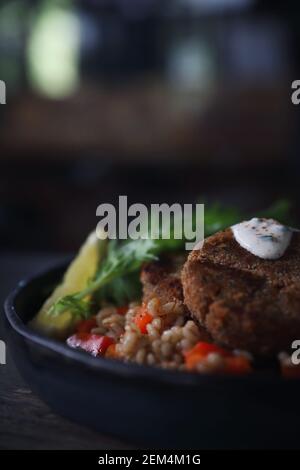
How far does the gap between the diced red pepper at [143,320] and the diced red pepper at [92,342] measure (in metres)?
0.09

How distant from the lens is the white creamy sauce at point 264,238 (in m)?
1.76

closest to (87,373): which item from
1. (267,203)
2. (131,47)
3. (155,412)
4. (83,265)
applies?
(155,412)

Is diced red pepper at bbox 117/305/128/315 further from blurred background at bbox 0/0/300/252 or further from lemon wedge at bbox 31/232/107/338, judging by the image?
blurred background at bbox 0/0/300/252

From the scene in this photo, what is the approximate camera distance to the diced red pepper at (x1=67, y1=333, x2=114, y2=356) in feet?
5.89

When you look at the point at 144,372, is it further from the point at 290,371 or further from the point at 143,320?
the point at 143,320

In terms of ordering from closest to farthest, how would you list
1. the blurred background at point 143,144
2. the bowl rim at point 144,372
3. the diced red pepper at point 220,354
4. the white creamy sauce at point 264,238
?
1. the bowl rim at point 144,372
2. the diced red pepper at point 220,354
3. the white creamy sauce at point 264,238
4. the blurred background at point 143,144

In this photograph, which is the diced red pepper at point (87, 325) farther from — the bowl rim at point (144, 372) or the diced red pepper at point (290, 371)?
the diced red pepper at point (290, 371)

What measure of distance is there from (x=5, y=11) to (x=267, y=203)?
3.58 m

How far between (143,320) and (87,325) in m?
0.25

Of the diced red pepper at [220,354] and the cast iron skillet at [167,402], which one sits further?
the diced red pepper at [220,354]

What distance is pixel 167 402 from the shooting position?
1362mm

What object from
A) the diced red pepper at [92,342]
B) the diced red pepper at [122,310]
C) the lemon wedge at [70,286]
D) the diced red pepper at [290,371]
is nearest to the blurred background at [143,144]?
the lemon wedge at [70,286]

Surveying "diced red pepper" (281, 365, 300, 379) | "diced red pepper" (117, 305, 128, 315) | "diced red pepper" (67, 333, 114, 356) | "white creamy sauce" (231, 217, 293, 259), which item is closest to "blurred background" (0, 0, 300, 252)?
"diced red pepper" (117, 305, 128, 315)

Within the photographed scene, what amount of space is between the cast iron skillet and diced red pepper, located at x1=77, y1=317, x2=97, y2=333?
410 mm
